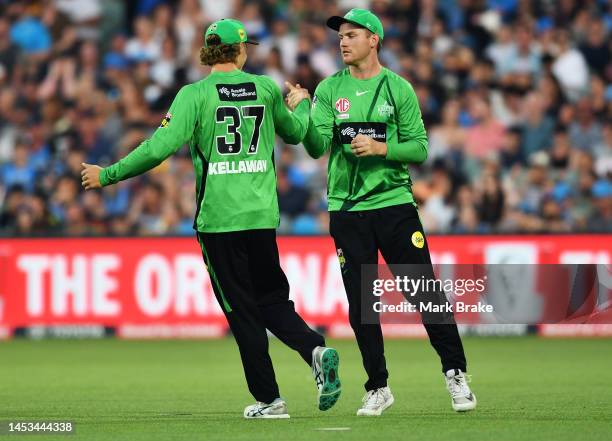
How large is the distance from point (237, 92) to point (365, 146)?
3.06 ft

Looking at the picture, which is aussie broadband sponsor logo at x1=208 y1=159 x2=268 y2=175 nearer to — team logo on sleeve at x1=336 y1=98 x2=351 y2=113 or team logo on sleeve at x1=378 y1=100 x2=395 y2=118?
team logo on sleeve at x1=336 y1=98 x2=351 y2=113

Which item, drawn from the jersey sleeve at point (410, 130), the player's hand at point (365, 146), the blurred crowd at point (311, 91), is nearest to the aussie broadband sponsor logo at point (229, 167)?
the player's hand at point (365, 146)

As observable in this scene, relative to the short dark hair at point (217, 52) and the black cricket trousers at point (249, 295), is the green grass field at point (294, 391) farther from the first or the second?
the short dark hair at point (217, 52)

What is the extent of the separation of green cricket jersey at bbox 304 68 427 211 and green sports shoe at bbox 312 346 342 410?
3.90ft

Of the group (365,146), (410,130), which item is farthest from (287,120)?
(410,130)

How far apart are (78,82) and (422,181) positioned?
19.9 feet

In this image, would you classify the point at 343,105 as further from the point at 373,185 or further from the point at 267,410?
the point at 267,410

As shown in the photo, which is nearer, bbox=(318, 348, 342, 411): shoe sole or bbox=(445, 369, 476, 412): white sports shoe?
bbox=(318, 348, 342, 411): shoe sole

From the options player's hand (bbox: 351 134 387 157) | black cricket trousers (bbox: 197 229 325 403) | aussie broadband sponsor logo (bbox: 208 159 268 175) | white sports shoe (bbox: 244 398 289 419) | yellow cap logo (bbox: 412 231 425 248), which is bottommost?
white sports shoe (bbox: 244 398 289 419)

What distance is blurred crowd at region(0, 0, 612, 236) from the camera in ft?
63.2

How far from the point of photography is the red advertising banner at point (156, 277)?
17969 mm

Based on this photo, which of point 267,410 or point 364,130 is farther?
point 364,130

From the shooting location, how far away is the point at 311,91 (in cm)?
2077

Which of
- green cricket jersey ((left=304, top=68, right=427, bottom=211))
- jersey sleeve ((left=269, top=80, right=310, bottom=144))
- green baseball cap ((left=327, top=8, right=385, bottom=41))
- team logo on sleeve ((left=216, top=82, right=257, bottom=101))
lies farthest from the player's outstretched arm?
green baseball cap ((left=327, top=8, right=385, bottom=41))
